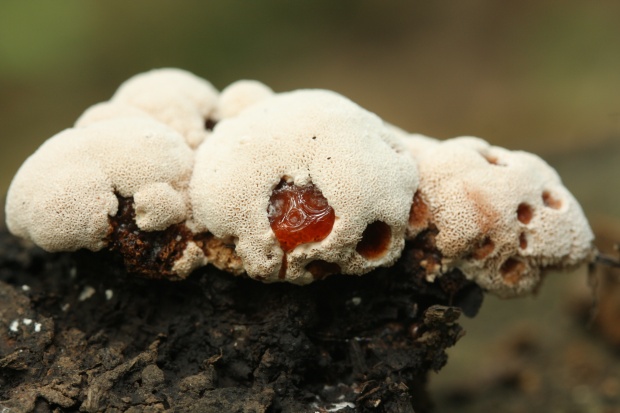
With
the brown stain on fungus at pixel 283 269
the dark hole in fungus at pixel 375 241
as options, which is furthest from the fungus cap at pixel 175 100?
the dark hole in fungus at pixel 375 241

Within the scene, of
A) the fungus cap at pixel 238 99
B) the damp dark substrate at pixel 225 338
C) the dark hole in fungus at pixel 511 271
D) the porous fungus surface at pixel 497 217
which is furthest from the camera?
the fungus cap at pixel 238 99

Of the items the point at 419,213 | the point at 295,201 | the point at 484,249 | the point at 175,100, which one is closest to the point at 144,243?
the point at 295,201

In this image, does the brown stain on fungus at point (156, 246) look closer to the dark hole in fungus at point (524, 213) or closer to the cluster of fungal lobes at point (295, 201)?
the cluster of fungal lobes at point (295, 201)

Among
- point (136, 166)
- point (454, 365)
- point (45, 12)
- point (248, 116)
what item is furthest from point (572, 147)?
point (45, 12)

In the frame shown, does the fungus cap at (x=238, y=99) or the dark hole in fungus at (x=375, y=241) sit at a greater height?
the fungus cap at (x=238, y=99)

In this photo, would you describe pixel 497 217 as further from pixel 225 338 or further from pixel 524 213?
pixel 225 338

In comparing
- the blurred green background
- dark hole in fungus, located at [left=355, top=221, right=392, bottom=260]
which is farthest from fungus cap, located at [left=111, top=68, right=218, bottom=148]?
the blurred green background

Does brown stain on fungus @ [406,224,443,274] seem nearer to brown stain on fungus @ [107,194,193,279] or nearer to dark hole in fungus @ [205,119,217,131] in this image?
brown stain on fungus @ [107,194,193,279]
